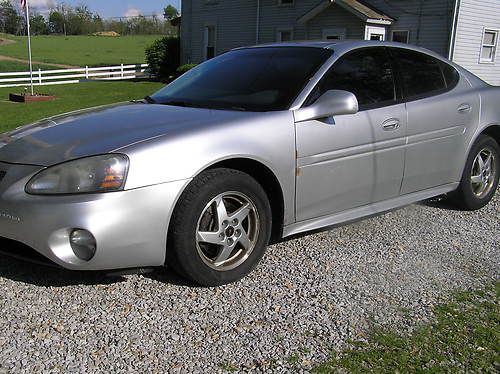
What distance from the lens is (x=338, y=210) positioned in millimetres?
4207

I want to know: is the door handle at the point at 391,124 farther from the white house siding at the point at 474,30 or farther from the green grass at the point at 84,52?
the green grass at the point at 84,52

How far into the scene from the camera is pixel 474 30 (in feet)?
63.2

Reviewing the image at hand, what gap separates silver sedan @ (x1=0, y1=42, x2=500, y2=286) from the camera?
3182 mm

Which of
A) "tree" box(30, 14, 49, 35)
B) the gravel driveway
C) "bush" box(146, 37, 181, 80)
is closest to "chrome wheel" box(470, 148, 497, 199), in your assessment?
the gravel driveway

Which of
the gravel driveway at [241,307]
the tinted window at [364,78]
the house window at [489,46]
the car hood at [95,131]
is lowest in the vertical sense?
the gravel driveway at [241,307]

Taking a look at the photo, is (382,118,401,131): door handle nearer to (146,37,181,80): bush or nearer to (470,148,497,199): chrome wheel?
(470,148,497,199): chrome wheel

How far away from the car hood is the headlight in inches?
2.5

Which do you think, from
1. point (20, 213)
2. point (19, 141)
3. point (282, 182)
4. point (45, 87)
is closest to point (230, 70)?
point (282, 182)

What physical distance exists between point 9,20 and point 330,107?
10481 cm

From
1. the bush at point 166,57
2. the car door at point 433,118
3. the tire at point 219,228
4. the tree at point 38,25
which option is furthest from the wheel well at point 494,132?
the tree at point 38,25

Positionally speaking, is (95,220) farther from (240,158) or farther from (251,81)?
(251,81)

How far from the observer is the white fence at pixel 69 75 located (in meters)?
26.2

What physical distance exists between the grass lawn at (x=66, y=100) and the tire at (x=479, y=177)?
28.8 ft

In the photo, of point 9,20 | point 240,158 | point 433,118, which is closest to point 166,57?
point 433,118
